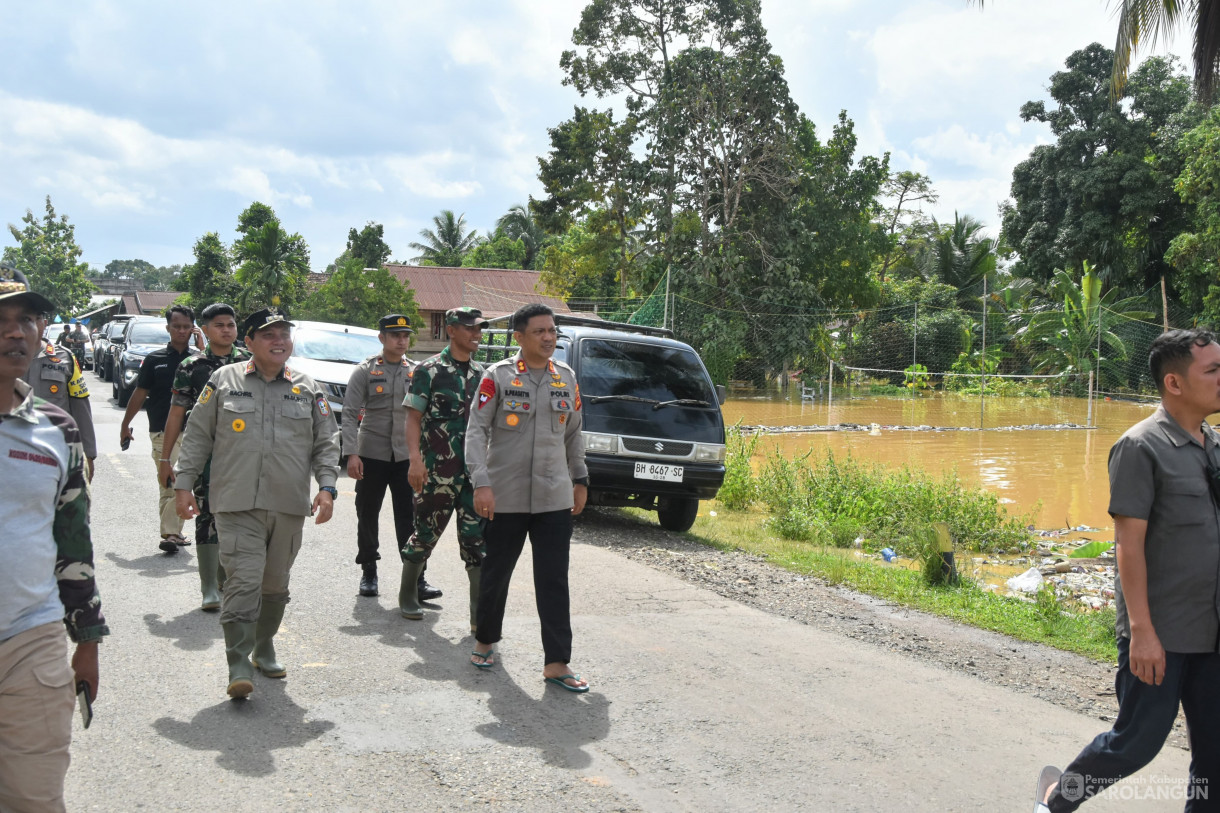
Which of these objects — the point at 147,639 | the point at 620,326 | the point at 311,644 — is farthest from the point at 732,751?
the point at 620,326

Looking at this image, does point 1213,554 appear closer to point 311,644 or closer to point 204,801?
point 204,801

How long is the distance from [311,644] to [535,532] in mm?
1530

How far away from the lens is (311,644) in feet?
19.1

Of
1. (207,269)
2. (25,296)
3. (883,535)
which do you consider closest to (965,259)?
(207,269)

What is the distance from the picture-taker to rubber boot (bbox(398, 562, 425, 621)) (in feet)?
21.4

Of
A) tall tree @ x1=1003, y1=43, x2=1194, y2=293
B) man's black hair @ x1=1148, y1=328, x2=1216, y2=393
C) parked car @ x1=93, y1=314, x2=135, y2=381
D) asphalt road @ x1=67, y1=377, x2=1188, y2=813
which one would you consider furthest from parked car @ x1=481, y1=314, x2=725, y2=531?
tall tree @ x1=1003, y1=43, x2=1194, y2=293

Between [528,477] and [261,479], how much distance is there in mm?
1328

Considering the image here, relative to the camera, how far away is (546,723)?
15.4 ft

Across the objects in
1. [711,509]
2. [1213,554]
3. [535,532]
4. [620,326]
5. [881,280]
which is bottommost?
[711,509]

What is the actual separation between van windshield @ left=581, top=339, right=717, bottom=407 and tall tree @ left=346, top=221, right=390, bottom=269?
4290 cm

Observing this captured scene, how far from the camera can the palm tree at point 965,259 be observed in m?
52.3

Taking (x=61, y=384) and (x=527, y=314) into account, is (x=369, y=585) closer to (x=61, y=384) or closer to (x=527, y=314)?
(x=61, y=384)

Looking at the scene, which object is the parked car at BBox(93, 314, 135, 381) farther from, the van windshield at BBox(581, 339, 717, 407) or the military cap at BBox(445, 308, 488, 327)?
the military cap at BBox(445, 308, 488, 327)

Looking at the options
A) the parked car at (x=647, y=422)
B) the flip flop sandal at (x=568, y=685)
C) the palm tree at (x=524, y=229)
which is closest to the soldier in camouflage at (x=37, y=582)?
the flip flop sandal at (x=568, y=685)
